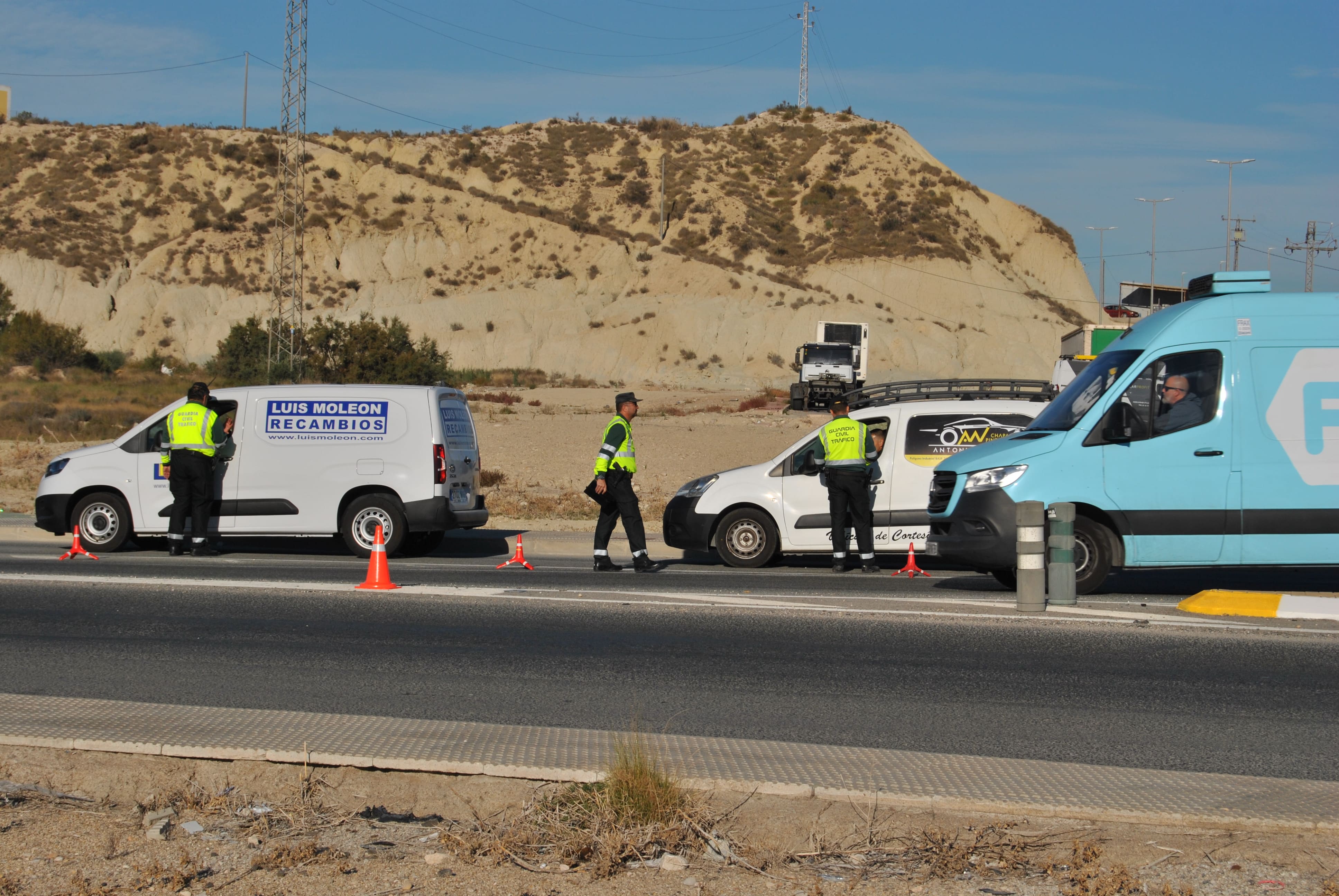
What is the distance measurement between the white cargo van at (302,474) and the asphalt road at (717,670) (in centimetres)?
333

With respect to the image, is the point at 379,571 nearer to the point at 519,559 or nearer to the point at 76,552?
the point at 519,559

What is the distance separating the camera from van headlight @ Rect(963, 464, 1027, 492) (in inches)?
411

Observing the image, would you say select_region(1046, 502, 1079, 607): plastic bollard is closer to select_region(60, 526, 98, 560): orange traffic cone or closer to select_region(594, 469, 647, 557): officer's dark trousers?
select_region(594, 469, 647, 557): officer's dark trousers

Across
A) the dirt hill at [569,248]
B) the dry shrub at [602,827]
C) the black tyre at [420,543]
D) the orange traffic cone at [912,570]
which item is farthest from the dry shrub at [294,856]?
the dirt hill at [569,248]

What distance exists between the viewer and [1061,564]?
978cm

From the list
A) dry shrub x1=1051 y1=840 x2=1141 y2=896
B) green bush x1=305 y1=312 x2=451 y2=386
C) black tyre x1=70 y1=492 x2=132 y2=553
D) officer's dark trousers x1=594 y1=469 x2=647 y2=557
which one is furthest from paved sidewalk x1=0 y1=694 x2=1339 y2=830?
green bush x1=305 y1=312 x2=451 y2=386

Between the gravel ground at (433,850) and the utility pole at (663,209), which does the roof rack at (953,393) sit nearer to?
the gravel ground at (433,850)

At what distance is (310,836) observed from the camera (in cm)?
443

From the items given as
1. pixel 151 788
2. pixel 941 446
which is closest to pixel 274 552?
pixel 941 446

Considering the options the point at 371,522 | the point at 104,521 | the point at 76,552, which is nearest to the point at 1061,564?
the point at 371,522

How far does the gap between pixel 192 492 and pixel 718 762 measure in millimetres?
10342

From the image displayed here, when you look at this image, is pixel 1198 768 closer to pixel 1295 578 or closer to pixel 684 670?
pixel 684 670

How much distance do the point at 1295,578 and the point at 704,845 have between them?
9858mm

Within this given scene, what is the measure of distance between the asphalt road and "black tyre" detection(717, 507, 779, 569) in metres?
3.12
